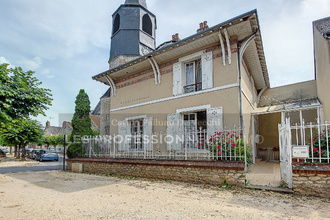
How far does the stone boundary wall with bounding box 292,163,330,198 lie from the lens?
4359 mm

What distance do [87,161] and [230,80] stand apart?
6966mm

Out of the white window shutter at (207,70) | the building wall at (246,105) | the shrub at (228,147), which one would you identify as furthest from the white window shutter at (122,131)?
the building wall at (246,105)

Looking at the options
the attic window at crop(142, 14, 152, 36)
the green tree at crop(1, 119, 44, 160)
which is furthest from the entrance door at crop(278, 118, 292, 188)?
the green tree at crop(1, 119, 44, 160)

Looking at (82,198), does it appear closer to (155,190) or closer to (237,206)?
(155,190)

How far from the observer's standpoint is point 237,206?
13.1 feet

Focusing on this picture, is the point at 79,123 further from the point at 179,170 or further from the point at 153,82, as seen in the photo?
the point at 179,170

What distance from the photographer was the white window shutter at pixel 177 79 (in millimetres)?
A: 8656

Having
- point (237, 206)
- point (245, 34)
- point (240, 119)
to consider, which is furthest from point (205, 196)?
point (245, 34)

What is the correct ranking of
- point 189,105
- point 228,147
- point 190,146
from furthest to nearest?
1. point 189,105
2. point 190,146
3. point 228,147

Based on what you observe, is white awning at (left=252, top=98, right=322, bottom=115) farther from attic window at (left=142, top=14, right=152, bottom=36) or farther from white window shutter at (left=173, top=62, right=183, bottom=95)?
attic window at (left=142, top=14, right=152, bottom=36)

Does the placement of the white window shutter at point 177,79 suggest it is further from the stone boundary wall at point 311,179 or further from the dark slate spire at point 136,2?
the dark slate spire at point 136,2

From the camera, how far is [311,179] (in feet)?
14.8

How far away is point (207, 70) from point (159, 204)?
528cm

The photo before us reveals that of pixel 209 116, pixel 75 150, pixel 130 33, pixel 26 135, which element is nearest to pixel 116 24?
pixel 130 33
